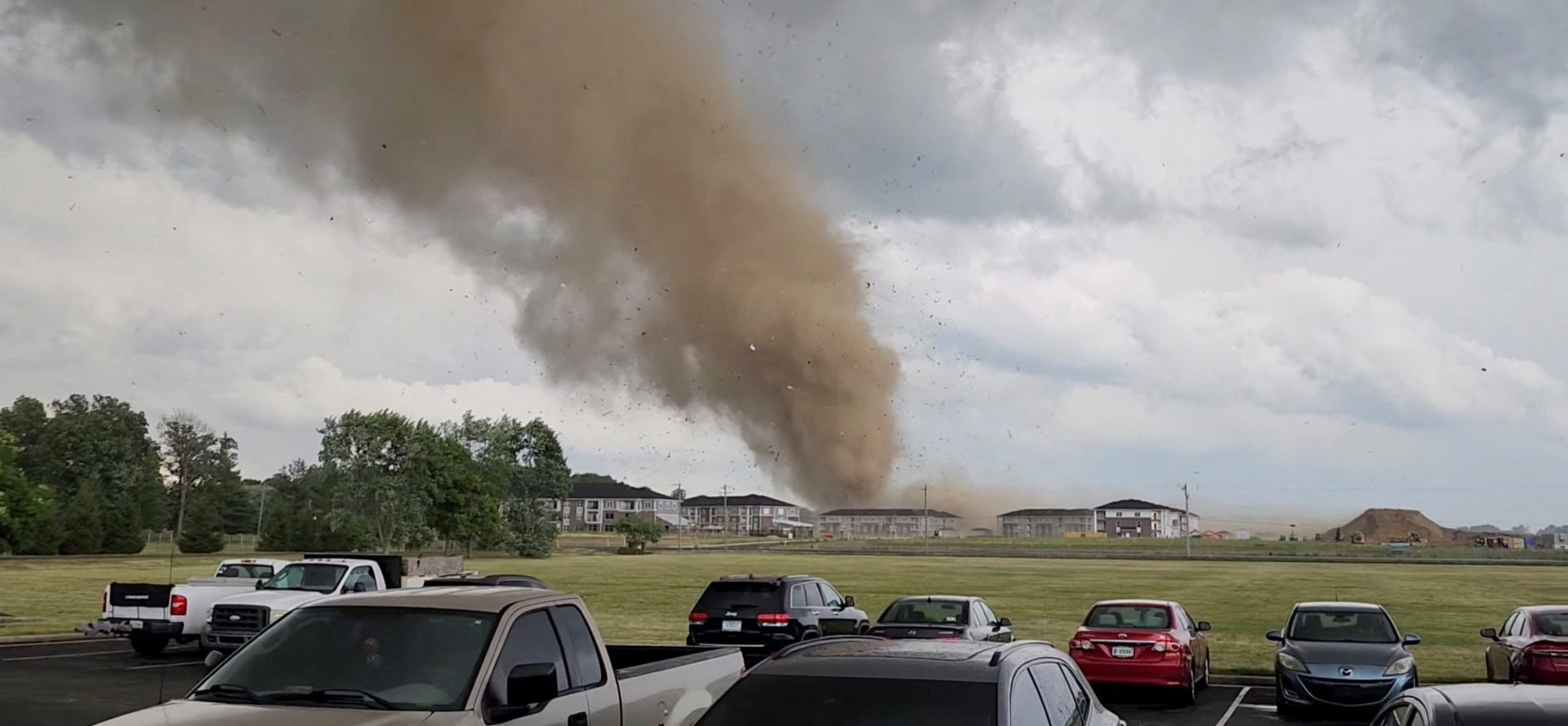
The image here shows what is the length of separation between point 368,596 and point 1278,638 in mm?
14238

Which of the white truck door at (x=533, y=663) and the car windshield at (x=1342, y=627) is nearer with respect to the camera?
the white truck door at (x=533, y=663)

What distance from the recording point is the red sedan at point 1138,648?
56.4ft

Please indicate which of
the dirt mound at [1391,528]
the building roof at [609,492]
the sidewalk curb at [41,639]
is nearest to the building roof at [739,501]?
the building roof at [609,492]

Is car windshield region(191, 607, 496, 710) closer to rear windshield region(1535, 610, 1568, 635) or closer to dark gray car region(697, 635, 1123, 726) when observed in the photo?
dark gray car region(697, 635, 1123, 726)

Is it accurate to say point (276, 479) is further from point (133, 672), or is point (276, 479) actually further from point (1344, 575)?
point (133, 672)

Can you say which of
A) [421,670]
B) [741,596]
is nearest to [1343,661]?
[741,596]

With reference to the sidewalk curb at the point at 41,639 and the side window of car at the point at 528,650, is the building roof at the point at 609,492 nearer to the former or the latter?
the sidewalk curb at the point at 41,639

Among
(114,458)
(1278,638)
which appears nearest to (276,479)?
(114,458)

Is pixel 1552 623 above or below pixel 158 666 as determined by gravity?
above

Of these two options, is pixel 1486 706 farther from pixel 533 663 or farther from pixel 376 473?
pixel 376 473

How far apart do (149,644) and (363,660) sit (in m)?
18.7

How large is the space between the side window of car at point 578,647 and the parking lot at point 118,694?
686 cm

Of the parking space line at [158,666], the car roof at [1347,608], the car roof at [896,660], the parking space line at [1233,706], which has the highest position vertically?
the car roof at [896,660]

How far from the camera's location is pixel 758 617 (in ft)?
64.9
